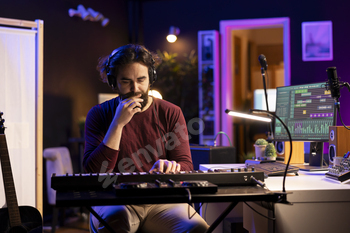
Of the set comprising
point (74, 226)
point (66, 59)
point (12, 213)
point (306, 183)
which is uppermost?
point (66, 59)

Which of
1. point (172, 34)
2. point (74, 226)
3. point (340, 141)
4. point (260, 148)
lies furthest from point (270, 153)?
point (172, 34)

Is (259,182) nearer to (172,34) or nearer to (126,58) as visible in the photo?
(126,58)

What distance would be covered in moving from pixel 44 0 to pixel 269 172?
11.8 ft

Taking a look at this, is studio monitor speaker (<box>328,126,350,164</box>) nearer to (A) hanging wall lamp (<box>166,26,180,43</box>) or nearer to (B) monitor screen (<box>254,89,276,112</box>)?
(A) hanging wall lamp (<box>166,26,180,43</box>)

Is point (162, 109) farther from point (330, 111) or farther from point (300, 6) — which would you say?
point (300, 6)

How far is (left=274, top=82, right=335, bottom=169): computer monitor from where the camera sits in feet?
6.63

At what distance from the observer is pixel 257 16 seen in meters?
5.17

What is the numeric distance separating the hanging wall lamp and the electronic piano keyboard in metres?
3.64

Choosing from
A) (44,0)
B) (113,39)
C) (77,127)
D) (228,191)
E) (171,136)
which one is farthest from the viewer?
(113,39)

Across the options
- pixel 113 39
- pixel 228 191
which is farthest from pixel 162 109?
pixel 113 39

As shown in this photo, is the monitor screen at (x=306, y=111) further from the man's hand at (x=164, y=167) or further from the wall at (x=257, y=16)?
the wall at (x=257, y=16)

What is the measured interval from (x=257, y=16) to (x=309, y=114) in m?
3.39

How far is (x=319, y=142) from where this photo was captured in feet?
6.89

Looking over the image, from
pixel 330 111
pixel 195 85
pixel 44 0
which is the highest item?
pixel 44 0
